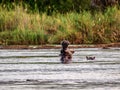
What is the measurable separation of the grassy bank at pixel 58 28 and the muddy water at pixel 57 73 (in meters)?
5.15

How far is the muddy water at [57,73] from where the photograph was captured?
8.45 metres

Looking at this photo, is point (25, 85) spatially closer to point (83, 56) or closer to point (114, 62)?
point (114, 62)

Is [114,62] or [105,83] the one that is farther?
[114,62]

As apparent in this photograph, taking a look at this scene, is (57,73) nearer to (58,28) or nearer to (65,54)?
(65,54)

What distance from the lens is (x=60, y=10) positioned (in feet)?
85.7

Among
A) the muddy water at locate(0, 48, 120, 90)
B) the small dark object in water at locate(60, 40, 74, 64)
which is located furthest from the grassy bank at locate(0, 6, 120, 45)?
the small dark object in water at locate(60, 40, 74, 64)

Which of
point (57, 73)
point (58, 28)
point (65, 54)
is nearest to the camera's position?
point (57, 73)

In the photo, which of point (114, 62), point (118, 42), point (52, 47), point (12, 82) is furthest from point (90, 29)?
point (12, 82)

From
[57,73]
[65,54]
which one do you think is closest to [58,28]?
[65,54]

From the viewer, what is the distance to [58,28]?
20.3 metres

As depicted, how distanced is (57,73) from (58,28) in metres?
10.3

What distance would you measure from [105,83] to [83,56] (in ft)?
16.8

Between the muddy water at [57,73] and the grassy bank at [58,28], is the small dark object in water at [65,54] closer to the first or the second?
the muddy water at [57,73]

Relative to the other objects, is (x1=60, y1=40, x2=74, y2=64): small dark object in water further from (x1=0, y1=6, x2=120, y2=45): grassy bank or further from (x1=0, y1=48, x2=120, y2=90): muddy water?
(x1=0, y1=6, x2=120, y2=45): grassy bank
